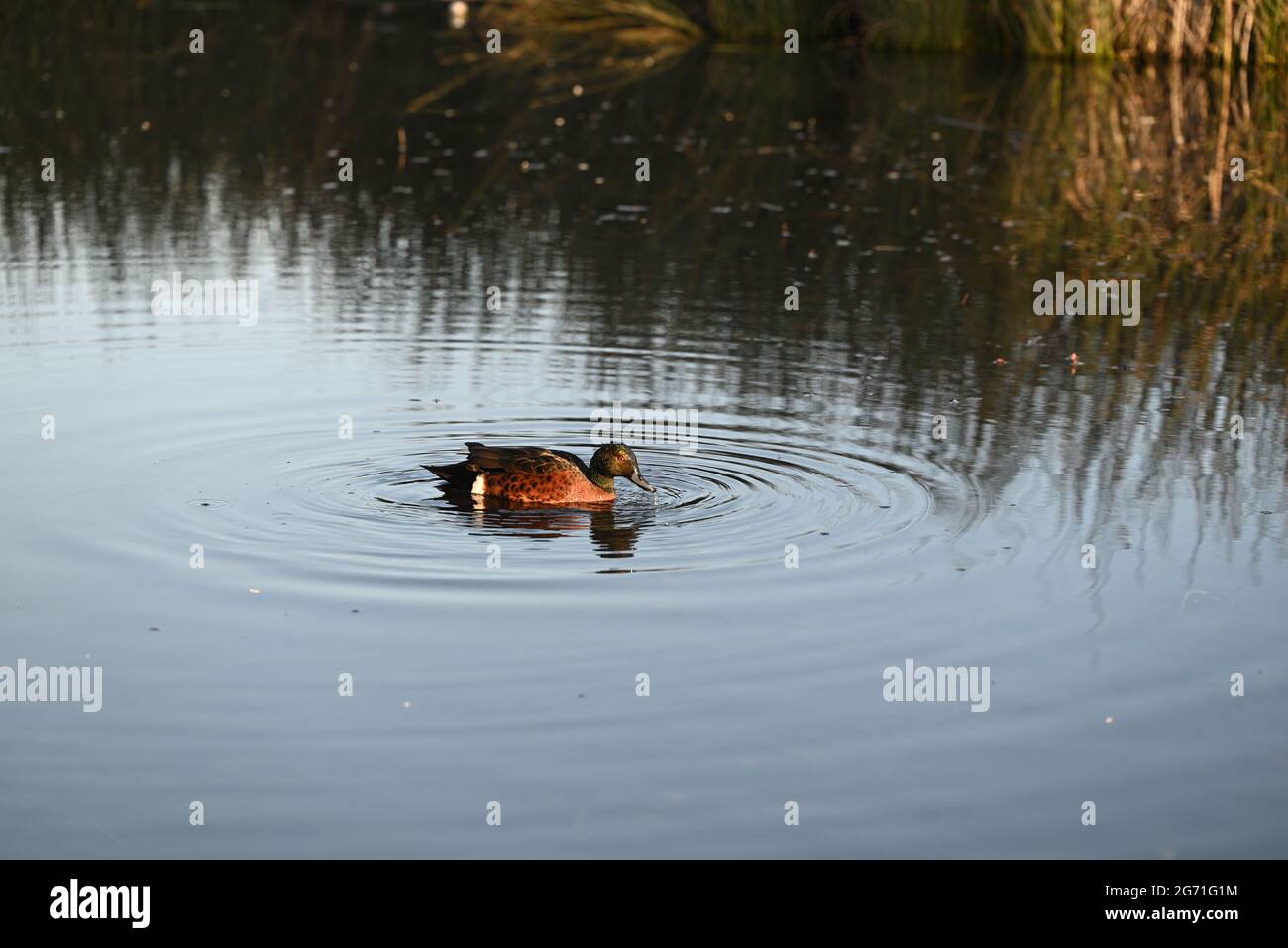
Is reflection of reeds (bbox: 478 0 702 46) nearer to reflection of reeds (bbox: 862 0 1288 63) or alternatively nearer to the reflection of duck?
reflection of reeds (bbox: 862 0 1288 63)

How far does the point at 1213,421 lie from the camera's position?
1052 centimetres

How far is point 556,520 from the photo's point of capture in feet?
29.5

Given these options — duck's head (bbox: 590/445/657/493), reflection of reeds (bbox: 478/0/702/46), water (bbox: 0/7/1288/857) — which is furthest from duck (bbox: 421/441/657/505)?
reflection of reeds (bbox: 478/0/702/46)

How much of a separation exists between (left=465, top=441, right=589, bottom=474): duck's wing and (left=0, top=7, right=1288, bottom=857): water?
0.23 metres

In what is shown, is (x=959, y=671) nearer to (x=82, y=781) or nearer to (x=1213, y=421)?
(x=82, y=781)

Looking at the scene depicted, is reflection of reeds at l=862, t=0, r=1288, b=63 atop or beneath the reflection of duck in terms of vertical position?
atop

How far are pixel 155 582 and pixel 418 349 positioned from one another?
451cm

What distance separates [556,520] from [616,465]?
0.39 m

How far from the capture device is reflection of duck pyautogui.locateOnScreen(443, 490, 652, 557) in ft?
28.3

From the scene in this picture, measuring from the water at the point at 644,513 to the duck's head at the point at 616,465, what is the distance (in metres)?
0.19

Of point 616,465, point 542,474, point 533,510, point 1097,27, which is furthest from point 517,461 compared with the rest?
point 1097,27

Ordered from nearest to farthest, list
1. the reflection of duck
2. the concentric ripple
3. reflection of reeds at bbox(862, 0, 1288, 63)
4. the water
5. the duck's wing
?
the water < the concentric ripple < the reflection of duck < the duck's wing < reflection of reeds at bbox(862, 0, 1288, 63)

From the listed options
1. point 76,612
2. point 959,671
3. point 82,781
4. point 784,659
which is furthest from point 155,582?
point 959,671

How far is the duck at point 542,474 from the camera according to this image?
355 inches
